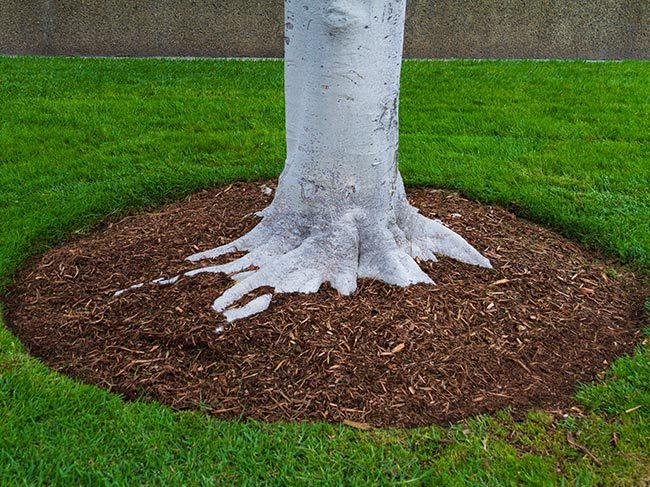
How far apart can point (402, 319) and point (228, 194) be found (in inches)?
82.5

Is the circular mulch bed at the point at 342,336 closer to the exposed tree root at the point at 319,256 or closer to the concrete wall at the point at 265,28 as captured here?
the exposed tree root at the point at 319,256

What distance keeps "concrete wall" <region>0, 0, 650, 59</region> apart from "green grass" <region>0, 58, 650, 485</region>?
99cm

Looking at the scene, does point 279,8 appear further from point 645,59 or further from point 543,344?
point 543,344

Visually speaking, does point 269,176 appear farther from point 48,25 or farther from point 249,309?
point 48,25

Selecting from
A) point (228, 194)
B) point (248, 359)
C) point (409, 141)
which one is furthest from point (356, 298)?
point (409, 141)

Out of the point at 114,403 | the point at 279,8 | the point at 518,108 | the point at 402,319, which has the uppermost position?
the point at 279,8

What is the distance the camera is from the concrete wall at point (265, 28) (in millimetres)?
10508

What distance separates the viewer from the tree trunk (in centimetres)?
328

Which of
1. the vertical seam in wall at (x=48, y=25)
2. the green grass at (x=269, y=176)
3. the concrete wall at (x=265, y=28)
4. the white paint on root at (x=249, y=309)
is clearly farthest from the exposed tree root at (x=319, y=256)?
the vertical seam in wall at (x=48, y=25)

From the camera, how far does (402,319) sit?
327cm

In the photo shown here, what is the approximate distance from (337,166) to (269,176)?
194 centimetres

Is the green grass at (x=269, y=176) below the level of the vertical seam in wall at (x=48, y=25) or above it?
below

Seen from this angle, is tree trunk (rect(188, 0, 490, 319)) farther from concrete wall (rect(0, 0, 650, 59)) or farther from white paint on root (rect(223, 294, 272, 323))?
concrete wall (rect(0, 0, 650, 59))

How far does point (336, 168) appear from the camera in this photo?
3.48 m
